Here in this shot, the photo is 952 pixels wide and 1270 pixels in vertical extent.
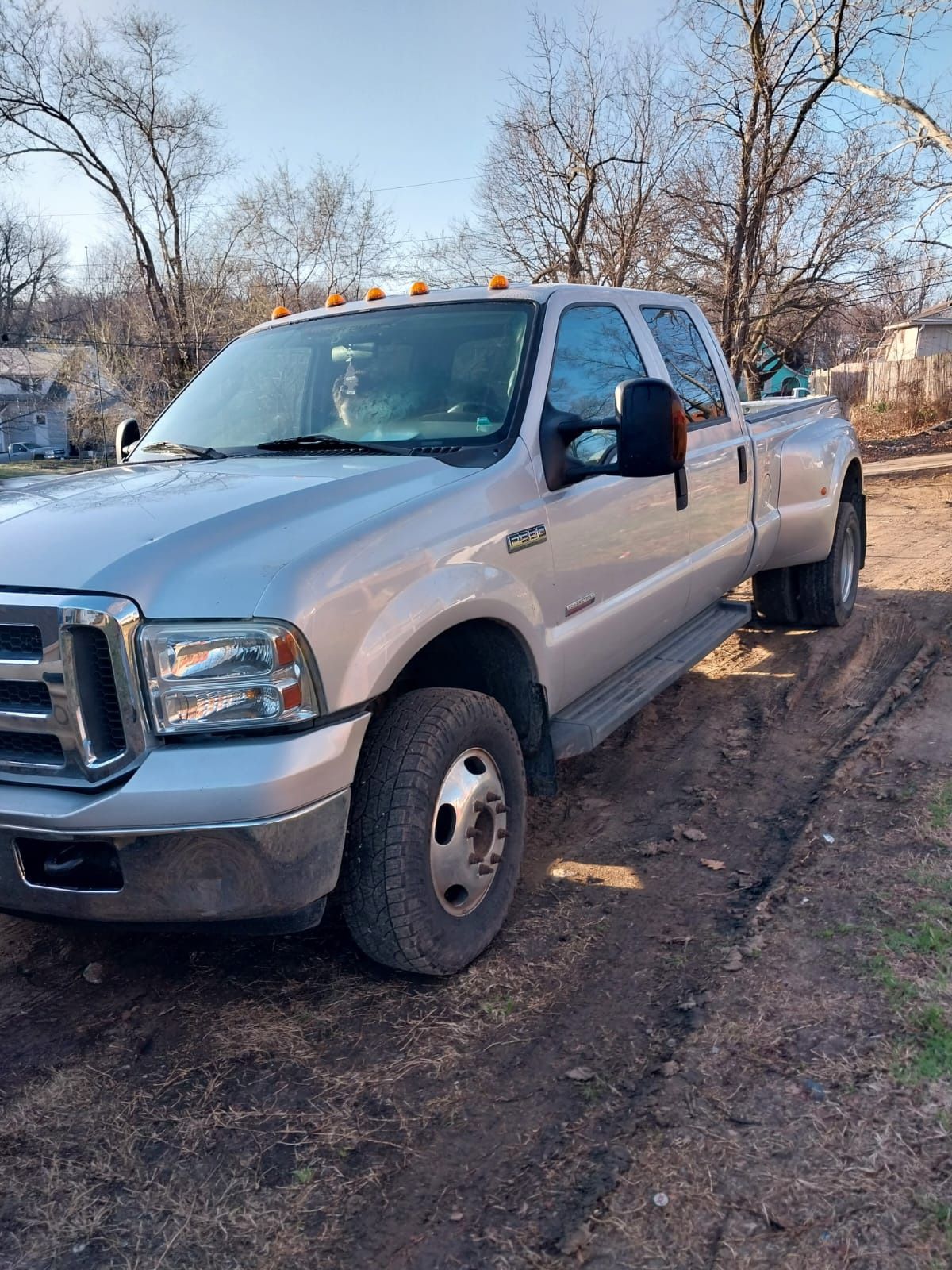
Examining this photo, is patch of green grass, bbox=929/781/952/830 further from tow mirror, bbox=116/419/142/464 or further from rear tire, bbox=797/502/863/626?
tow mirror, bbox=116/419/142/464

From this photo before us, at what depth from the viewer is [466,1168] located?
2.38 meters

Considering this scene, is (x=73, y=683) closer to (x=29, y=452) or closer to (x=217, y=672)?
(x=217, y=672)

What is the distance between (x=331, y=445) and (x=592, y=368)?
3.90ft

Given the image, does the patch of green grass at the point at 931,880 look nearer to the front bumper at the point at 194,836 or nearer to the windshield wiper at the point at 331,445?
the front bumper at the point at 194,836

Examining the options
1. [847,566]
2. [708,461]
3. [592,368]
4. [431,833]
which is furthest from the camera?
[847,566]

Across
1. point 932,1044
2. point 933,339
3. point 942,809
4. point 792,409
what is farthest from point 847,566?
point 933,339

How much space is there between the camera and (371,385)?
4.00 m

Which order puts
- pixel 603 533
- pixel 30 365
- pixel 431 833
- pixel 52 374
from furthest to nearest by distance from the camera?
pixel 52 374 → pixel 30 365 → pixel 603 533 → pixel 431 833

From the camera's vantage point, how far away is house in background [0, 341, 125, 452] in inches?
1522

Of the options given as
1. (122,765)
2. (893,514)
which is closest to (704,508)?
(122,765)

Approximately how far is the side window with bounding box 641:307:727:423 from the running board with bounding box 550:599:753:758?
103cm

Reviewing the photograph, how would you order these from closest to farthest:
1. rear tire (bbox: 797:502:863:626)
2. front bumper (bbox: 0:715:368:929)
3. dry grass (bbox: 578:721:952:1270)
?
dry grass (bbox: 578:721:952:1270) < front bumper (bbox: 0:715:368:929) < rear tire (bbox: 797:502:863:626)

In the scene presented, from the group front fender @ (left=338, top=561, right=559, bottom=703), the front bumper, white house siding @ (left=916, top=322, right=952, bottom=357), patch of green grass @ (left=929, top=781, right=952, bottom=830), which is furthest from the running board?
white house siding @ (left=916, top=322, right=952, bottom=357)

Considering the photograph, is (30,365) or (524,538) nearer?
(524,538)
